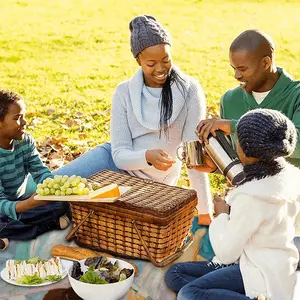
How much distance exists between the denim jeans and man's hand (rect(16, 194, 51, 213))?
4.0 inches

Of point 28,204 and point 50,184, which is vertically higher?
point 50,184

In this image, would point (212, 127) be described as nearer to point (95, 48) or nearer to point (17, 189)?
point (17, 189)

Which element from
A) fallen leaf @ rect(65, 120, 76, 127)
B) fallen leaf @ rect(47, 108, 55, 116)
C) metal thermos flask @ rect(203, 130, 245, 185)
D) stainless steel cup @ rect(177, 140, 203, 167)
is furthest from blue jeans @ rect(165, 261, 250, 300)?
fallen leaf @ rect(47, 108, 55, 116)

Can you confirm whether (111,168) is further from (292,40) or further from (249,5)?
(249,5)

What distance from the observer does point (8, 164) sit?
143 inches

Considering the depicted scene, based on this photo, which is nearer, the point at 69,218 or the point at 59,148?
the point at 69,218

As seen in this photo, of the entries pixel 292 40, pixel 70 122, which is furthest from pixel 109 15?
pixel 70 122

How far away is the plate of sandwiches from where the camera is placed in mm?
3111

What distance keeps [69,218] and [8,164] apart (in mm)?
456

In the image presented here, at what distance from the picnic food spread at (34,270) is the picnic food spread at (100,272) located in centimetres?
20

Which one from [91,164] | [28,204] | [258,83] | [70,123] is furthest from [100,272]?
[70,123]

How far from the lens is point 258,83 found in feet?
11.3

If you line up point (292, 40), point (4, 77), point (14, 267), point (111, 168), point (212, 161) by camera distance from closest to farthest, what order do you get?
point (14, 267), point (212, 161), point (111, 168), point (4, 77), point (292, 40)

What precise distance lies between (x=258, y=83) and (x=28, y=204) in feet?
4.43
